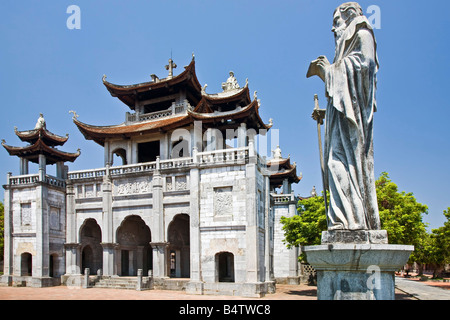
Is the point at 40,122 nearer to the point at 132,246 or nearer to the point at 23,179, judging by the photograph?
the point at 23,179

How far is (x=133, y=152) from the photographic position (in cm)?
2917

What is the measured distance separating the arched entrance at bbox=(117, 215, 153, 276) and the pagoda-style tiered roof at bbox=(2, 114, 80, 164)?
22.4ft

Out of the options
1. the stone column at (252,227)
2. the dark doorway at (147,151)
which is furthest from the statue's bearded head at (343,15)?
the dark doorway at (147,151)

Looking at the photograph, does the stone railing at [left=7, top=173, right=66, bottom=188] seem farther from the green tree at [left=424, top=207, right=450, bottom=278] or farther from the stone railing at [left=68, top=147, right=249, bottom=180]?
the green tree at [left=424, top=207, right=450, bottom=278]

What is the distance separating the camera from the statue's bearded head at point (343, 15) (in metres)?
5.45

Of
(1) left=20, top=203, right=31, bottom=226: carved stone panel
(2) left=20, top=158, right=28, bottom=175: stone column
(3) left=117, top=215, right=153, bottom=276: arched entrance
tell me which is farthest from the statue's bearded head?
(2) left=20, top=158, right=28, bottom=175: stone column

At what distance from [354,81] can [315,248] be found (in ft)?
7.42

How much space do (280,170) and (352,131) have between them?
3092 cm

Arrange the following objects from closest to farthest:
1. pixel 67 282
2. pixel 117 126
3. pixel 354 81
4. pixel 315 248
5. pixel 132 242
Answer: pixel 315 248, pixel 354 81, pixel 67 282, pixel 132 242, pixel 117 126

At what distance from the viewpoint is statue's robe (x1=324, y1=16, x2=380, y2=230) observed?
5.00m

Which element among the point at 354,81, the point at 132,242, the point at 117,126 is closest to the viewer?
the point at 354,81

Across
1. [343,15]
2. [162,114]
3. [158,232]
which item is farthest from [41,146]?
[343,15]
